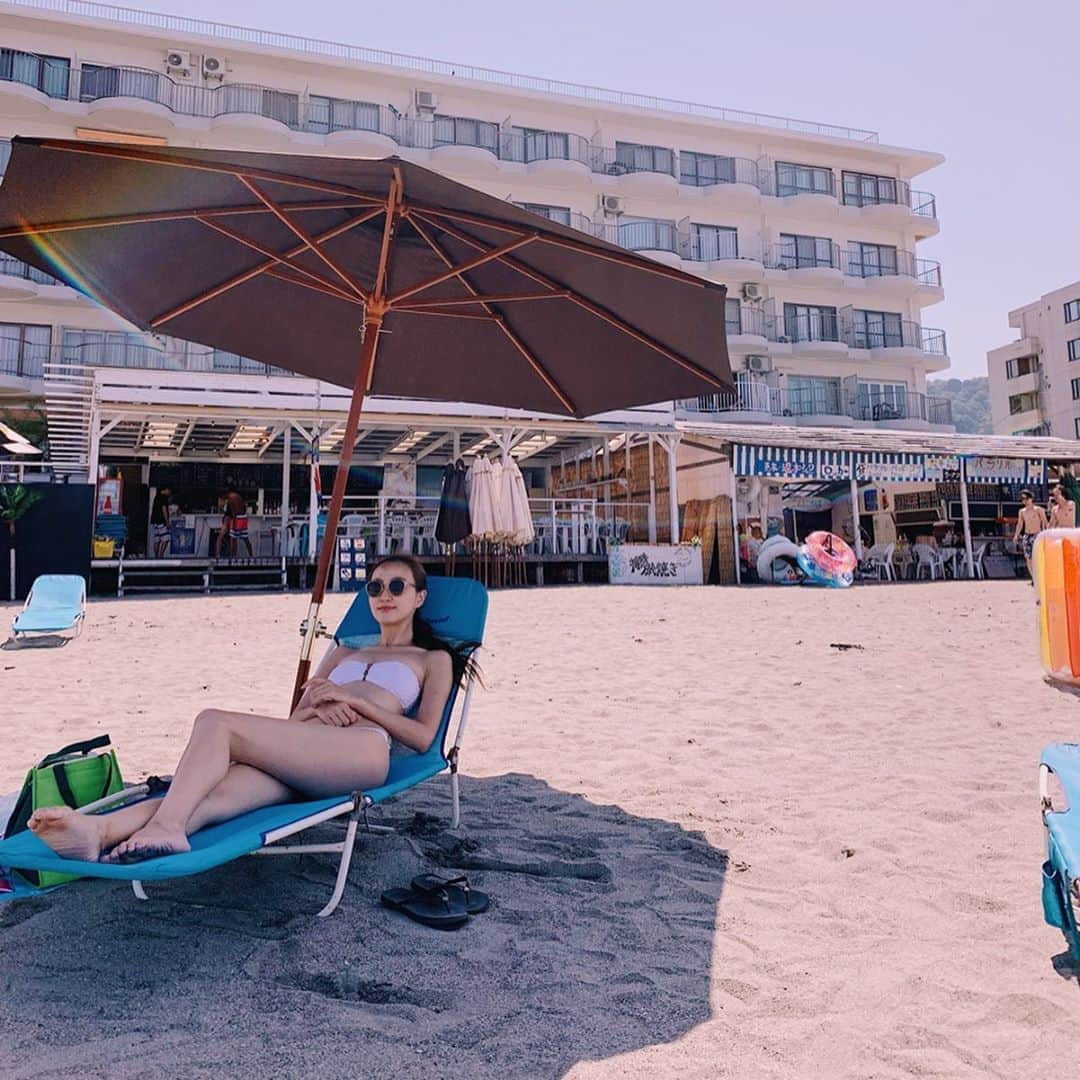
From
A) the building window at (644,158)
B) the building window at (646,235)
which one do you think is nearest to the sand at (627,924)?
the building window at (646,235)

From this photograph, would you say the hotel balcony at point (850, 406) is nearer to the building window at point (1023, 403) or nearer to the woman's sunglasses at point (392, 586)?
the woman's sunglasses at point (392, 586)

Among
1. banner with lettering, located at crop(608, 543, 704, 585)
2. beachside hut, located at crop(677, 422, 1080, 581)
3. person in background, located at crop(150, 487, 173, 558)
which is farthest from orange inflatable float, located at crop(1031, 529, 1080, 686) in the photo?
person in background, located at crop(150, 487, 173, 558)

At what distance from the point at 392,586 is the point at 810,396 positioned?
26.4 metres

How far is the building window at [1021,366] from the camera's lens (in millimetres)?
48844

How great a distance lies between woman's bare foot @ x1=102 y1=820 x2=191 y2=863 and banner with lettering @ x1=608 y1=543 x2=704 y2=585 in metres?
13.4

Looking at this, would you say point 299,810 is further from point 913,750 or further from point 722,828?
point 913,750

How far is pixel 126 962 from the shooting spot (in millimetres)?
2088

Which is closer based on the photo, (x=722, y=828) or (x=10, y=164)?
(x=10, y=164)

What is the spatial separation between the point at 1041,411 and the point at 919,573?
3696 centimetres

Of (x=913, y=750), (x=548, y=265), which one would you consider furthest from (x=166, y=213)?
(x=913, y=750)

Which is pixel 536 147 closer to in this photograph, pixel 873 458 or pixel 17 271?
pixel 17 271

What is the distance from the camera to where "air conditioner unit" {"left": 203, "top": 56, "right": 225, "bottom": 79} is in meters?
23.2

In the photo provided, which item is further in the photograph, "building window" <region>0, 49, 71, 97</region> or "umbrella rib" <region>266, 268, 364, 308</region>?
"building window" <region>0, 49, 71, 97</region>

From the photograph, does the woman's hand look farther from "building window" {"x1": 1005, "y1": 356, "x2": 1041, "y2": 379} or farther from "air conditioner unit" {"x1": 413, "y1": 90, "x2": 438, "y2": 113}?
"building window" {"x1": 1005, "y1": 356, "x2": 1041, "y2": 379}
